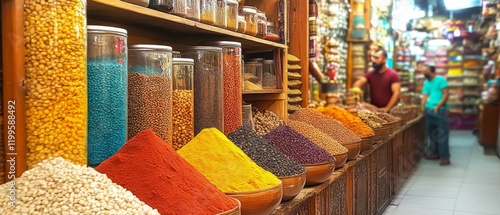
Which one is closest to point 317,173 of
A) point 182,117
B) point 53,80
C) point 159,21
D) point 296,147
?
point 296,147

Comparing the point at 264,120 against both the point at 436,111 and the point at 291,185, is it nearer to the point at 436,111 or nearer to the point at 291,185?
the point at 291,185

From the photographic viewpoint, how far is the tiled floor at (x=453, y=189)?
360cm

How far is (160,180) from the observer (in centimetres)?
108

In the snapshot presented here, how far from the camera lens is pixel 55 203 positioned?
0.89 metres

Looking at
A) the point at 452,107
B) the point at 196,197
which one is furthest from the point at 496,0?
the point at 196,197

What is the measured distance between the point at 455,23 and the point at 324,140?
37.1 ft

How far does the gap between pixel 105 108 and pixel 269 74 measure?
133cm

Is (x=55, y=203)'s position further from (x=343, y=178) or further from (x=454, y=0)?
(x=454, y=0)

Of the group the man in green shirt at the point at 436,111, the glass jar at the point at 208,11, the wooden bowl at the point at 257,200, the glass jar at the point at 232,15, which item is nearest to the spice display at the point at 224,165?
the wooden bowl at the point at 257,200

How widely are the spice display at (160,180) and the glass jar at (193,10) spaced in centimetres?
57

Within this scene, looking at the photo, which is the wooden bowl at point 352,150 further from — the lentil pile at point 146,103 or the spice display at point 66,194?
the spice display at point 66,194

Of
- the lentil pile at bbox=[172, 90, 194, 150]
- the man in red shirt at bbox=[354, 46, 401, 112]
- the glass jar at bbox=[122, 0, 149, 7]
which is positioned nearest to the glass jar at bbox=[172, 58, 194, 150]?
the lentil pile at bbox=[172, 90, 194, 150]

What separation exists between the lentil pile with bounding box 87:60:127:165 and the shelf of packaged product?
16cm

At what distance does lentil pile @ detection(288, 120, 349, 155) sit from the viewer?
6.99 feet
